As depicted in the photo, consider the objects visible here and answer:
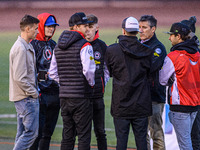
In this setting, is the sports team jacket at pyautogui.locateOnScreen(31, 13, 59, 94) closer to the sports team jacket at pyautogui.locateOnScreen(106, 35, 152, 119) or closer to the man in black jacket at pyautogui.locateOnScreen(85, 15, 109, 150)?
the man in black jacket at pyautogui.locateOnScreen(85, 15, 109, 150)

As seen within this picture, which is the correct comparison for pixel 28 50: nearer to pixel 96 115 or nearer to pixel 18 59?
pixel 18 59

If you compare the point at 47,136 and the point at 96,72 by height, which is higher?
the point at 96,72

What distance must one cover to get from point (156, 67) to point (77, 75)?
0.84 m

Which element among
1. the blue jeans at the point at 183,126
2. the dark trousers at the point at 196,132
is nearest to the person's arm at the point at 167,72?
the blue jeans at the point at 183,126

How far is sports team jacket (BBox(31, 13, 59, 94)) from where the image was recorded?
4250 mm

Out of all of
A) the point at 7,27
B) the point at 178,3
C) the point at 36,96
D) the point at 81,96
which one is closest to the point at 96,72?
the point at 81,96

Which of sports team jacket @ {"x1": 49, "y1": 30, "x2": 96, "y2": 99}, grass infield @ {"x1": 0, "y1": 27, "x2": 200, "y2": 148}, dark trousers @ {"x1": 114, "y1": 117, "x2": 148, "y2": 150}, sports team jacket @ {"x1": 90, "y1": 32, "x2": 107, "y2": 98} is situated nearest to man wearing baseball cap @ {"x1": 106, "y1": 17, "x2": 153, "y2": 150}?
dark trousers @ {"x1": 114, "y1": 117, "x2": 148, "y2": 150}

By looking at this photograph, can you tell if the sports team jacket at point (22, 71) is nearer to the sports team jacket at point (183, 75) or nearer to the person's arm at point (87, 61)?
the person's arm at point (87, 61)

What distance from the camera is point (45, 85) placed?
428cm

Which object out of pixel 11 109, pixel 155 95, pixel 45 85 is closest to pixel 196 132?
pixel 155 95

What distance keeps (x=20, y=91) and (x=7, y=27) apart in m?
19.4

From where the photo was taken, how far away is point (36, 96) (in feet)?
12.4

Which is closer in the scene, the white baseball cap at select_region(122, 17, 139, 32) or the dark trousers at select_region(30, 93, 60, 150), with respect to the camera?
the white baseball cap at select_region(122, 17, 139, 32)

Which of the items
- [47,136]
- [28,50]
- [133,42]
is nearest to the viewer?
[133,42]
